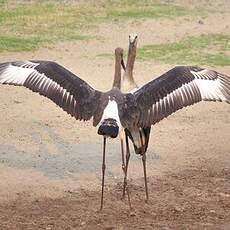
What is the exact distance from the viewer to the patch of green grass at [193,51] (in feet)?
45.7

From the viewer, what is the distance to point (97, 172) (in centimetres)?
831

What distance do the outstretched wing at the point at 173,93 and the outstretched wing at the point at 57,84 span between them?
0.48 m

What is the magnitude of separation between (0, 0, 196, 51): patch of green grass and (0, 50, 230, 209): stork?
7448 millimetres

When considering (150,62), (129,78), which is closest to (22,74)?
(129,78)

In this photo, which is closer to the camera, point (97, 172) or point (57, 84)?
point (57, 84)

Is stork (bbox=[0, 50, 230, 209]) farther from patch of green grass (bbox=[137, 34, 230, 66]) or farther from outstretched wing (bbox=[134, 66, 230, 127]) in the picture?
patch of green grass (bbox=[137, 34, 230, 66])

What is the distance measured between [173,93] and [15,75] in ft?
5.29

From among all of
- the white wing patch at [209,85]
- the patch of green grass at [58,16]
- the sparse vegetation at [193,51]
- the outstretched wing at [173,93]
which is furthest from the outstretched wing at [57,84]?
the patch of green grass at [58,16]

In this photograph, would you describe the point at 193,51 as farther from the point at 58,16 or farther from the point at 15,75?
the point at 15,75

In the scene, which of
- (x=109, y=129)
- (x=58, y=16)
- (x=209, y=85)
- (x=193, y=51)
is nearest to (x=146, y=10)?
(x=58, y=16)

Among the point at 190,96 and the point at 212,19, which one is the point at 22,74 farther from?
the point at 212,19

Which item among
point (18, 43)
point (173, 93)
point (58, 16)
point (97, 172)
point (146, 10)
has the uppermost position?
point (173, 93)

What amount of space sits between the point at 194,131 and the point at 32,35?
7130 millimetres

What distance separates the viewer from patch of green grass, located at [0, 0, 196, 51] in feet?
51.7
